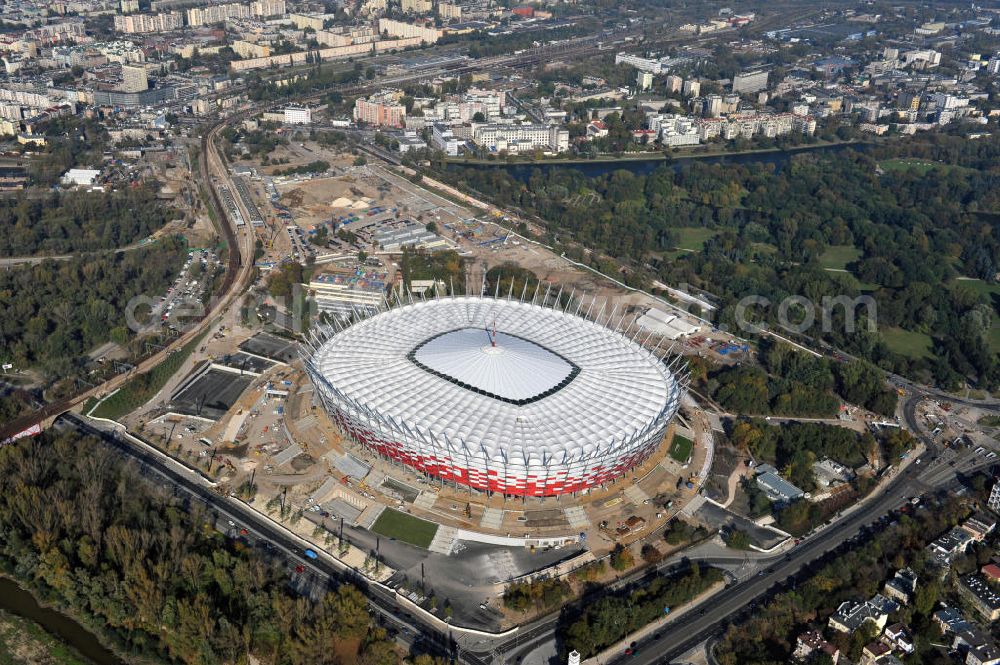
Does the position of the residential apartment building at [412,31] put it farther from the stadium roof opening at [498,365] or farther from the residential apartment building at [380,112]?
the stadium roof opening at [498,365]

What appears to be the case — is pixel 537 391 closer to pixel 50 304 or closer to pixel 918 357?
pixel 918 357

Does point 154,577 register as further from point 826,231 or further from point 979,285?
point 979,285

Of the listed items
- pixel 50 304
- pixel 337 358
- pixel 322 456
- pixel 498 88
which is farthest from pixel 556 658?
pixel 498 88

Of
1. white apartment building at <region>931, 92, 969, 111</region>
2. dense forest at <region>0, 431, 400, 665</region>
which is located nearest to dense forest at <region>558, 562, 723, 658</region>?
dense forest at <region>0, 431, 400, 665</region>

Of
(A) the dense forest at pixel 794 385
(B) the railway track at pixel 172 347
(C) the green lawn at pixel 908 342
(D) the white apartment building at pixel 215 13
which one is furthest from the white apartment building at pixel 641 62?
(A) the dense forest at pixel 794 385

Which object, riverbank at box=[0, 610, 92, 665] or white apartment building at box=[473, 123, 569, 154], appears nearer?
riverbank at box=[0, 610, 92, 665]

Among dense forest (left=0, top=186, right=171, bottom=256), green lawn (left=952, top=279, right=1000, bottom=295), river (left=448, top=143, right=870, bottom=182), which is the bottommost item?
green lawn (left=952, top=279, right=1000, bottom=295)

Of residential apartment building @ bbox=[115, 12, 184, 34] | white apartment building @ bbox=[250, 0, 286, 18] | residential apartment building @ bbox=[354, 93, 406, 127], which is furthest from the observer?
white apartment building @ bbox=[250, 0, 286, 18]

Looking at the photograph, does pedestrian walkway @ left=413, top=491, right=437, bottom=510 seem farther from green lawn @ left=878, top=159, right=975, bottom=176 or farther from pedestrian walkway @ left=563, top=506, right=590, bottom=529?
green lawn @ left=878, top=159, right=975, bottom=176

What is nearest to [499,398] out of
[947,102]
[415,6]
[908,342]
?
[908,342]
